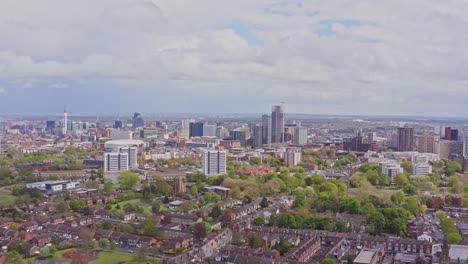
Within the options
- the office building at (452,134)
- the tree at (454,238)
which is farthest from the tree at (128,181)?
the office building at (452,134)

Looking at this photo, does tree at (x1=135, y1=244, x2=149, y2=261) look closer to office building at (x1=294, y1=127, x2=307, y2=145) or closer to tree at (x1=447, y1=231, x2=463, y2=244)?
tree at (x1=447, y1=231, x2=463, y2=244)

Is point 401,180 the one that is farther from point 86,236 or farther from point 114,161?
point 86,236

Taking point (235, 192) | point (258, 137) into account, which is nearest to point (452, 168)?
point (235, 192)

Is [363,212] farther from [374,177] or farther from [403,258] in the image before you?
[374,177]

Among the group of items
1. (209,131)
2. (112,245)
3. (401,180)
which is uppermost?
(209,131)

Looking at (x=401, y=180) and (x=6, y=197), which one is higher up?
(x=401, y=180)

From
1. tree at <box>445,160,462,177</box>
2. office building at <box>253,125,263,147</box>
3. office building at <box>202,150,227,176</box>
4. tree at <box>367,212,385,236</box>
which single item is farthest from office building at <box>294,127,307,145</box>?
tree at <box>367,212,385,236</box>
